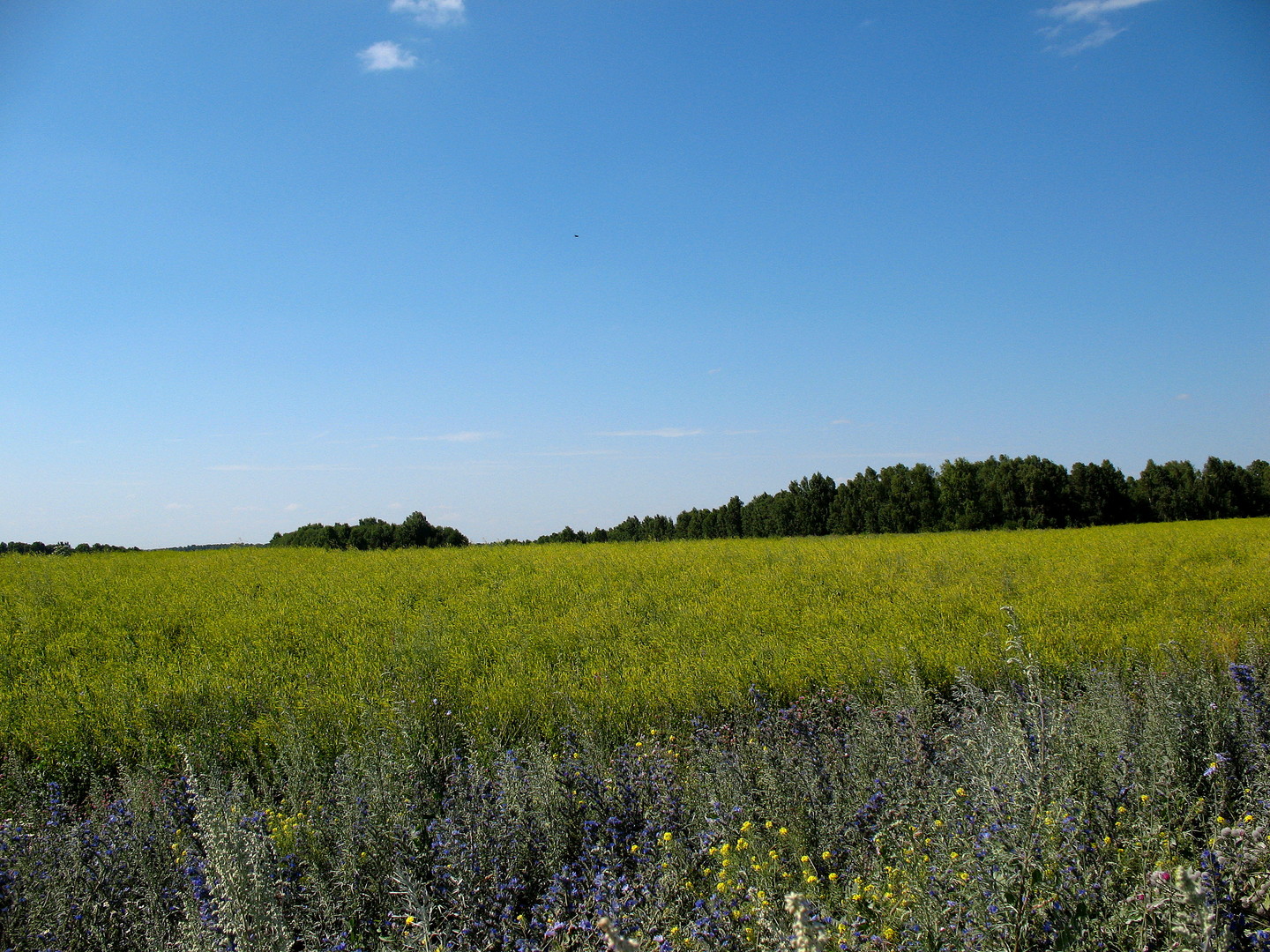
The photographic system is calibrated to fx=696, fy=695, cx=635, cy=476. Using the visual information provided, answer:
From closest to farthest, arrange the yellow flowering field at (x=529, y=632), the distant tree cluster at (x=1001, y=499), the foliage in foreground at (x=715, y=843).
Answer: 1. the foliage in foreground at (x=715, y=843)
2. the yellow flowering field at (x=529, y=632)
3. the distant tree cluster at (x=1001, y=499)

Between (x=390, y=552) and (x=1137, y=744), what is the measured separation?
54.0 feet

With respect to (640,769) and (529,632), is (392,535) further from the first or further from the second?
(640,769)

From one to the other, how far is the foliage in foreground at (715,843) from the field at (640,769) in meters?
0.02

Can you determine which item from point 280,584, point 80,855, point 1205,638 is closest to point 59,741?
point 80,855

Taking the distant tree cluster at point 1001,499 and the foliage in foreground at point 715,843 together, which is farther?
the distant tree cluster at point 1001,499

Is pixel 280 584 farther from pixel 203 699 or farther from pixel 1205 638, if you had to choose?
pixel 1205 638

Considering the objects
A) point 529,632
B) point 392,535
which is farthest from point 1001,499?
→ point 529,632

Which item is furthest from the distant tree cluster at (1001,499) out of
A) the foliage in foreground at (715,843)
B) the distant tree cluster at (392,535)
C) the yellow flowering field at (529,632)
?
the foliage in foreground at (715,843)

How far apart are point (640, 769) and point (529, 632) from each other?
4787mm

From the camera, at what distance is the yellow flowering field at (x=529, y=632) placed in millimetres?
6434

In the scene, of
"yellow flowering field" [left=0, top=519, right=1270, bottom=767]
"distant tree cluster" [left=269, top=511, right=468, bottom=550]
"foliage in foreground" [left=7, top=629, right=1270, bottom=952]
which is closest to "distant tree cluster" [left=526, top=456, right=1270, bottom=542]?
"distant tree cluster" [left=269, top=511, right=468, bottom=550]

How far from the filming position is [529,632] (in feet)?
30.7

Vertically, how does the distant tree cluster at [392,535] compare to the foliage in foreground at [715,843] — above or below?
above

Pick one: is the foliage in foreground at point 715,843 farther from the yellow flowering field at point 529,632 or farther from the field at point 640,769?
the yellow flowering field at point 529,632
